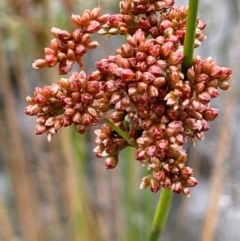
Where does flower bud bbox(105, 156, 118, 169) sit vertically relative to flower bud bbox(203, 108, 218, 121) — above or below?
below

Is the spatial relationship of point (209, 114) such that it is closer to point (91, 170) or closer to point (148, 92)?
point (148, 92)

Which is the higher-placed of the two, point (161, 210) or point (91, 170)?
point (91, 170)

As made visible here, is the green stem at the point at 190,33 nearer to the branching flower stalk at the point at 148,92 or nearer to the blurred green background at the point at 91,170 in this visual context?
the branching flower stalk at the point at 148,92

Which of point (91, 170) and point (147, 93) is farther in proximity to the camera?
point (91, 170)

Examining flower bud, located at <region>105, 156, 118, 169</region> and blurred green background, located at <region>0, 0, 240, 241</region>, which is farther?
blurred green background, located at <region>0, 0, 240, 241</region>

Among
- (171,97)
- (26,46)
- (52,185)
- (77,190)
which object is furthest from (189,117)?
(52,185)

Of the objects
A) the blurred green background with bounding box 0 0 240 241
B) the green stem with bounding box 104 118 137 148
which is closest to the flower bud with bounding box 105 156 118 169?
the green stem with bounding box 104 118 137 148

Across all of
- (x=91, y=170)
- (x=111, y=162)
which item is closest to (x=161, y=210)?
(x=111, y=162)

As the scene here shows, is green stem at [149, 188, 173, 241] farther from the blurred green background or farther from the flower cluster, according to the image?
the blurred green background
